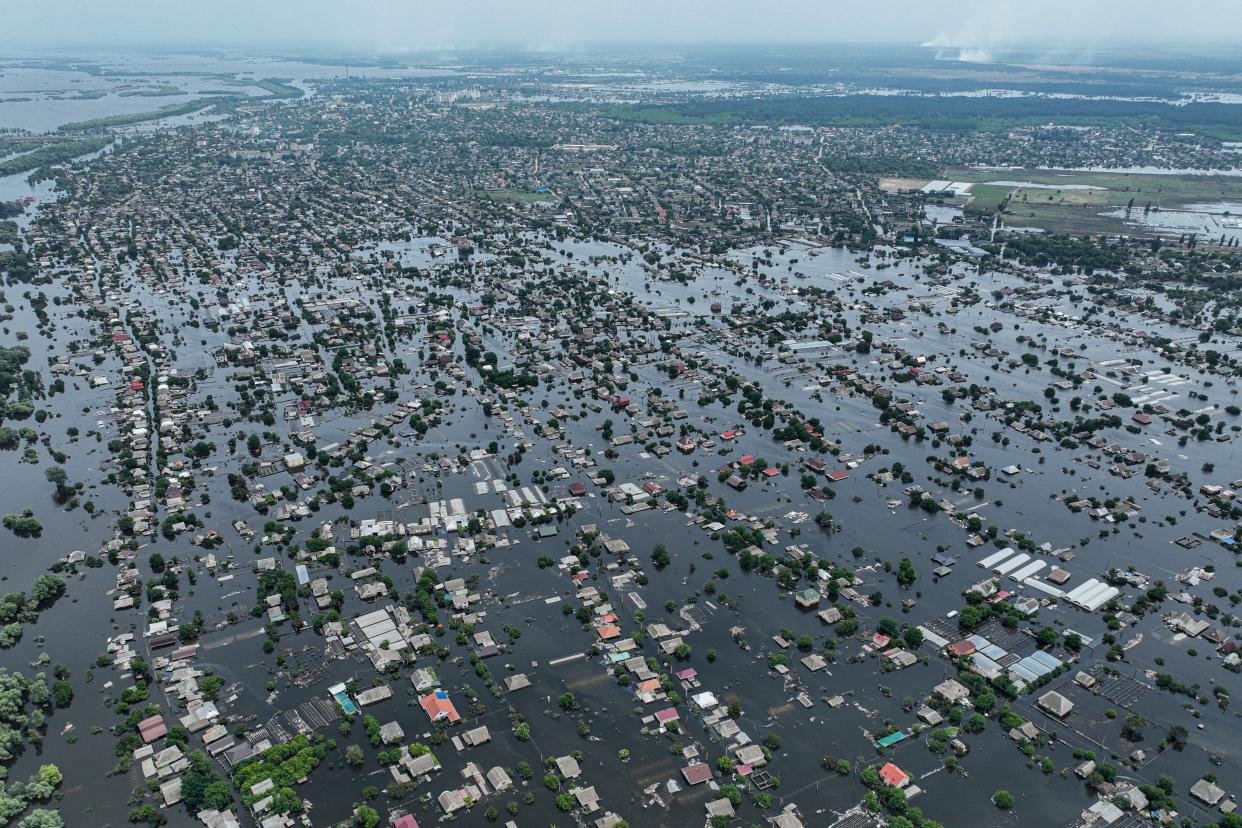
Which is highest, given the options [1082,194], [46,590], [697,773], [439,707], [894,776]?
[1082,194]

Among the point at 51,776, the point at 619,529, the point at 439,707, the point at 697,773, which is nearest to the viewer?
Result: the point at 51,776

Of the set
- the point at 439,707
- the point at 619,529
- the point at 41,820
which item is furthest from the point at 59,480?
the point at 619,529

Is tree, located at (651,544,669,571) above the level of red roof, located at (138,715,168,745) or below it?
above

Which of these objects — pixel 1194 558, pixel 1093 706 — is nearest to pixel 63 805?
pixel 1093 706

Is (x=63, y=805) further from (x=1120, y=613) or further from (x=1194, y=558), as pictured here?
(x=1194, y=558)

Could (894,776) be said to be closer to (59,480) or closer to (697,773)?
(697,773)

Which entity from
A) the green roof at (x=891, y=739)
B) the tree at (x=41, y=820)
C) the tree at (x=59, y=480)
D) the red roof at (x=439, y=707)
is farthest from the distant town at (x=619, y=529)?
the tree at (x=41, y=820)

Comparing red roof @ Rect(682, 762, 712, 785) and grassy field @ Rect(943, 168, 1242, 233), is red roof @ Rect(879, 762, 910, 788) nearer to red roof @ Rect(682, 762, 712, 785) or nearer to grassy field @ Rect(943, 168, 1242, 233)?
red roof @ Rect(682, 762, 712, 785)

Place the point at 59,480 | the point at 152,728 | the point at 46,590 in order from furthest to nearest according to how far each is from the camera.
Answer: the point at 59,480
the point at 46,590
the point at 152,728

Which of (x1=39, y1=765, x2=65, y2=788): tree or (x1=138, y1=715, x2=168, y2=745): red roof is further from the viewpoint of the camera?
(x1=138, y1=715, x2=168, y2=745): red roof

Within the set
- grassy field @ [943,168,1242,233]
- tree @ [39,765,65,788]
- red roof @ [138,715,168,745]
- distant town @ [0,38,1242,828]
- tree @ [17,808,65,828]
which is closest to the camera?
tree @ [17,808,65,828]

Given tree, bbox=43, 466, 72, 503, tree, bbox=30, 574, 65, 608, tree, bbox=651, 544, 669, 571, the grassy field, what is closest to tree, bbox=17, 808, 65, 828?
tree, bbox=30, 574, 65, 608
